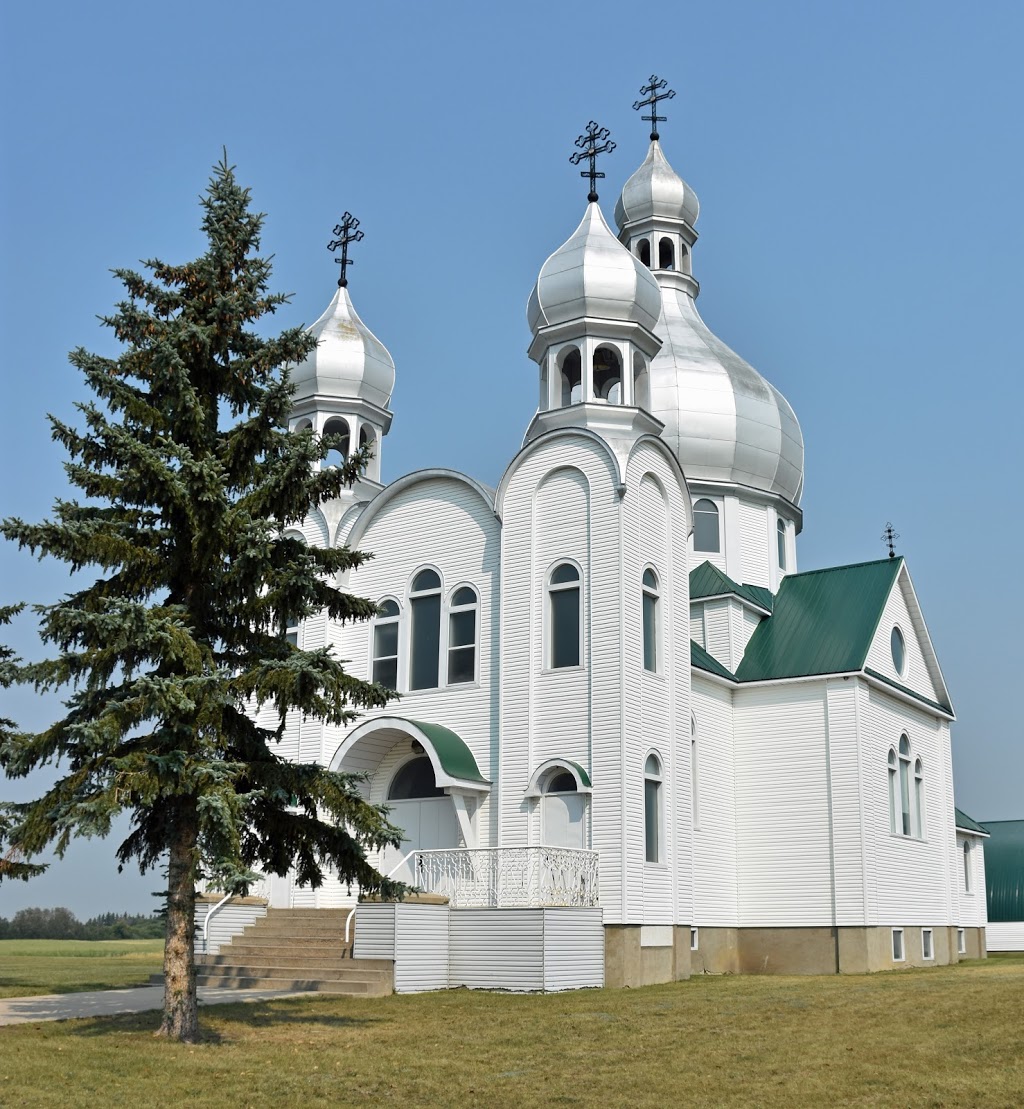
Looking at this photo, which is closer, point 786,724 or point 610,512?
point 610,512

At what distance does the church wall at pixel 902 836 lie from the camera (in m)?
25.4

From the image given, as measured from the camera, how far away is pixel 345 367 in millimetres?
28656

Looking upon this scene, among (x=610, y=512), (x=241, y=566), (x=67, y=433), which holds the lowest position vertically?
(x=241, y=566)

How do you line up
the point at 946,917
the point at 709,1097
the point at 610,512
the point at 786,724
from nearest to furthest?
the point at 709,1097, the point at 610,512, the point at 786,724, the point at 946,917

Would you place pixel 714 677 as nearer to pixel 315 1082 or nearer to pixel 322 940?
pixel 322 940

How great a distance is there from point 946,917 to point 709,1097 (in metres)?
20.1

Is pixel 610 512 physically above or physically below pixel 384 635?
above

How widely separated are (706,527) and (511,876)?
12.2 m

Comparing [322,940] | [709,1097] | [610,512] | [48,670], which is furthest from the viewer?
[610,512]

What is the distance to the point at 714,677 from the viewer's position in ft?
84.5

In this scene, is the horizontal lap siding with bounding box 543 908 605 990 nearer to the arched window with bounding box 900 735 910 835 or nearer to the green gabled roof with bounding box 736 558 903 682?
the green gabled roof with bounding box 736 558 903 682

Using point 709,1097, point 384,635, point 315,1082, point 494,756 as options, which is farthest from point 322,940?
point 709,1097

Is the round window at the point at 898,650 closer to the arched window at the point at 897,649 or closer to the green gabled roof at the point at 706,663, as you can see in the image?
the arched window at the point at 897,649

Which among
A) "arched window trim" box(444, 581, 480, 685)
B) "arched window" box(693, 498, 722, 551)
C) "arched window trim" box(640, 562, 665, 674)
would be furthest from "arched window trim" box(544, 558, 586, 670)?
"arched window" box(693, 498, 722, 551)
